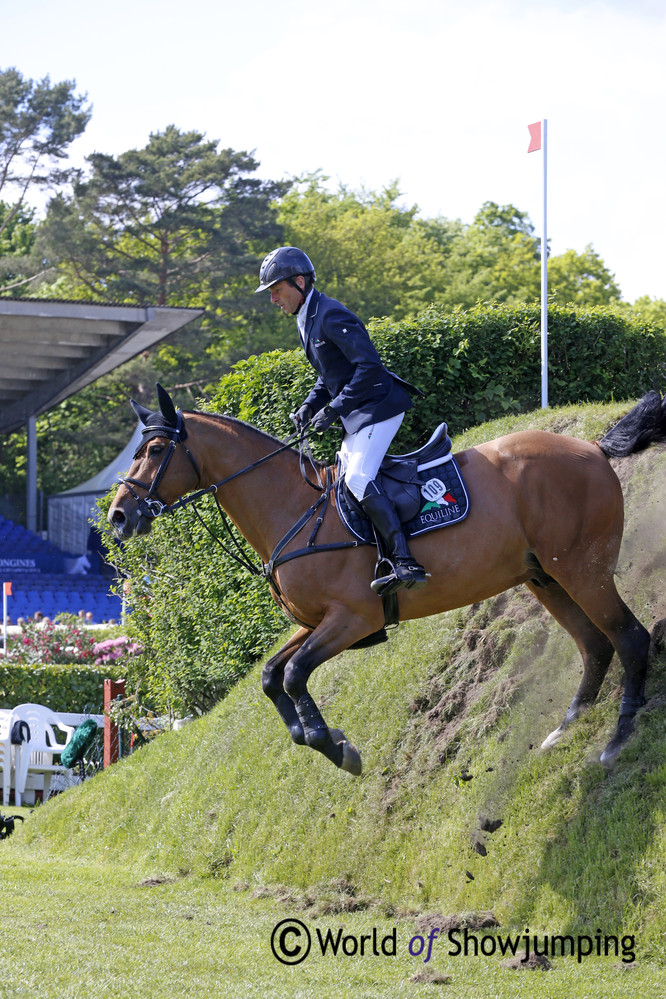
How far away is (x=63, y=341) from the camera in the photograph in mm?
33250

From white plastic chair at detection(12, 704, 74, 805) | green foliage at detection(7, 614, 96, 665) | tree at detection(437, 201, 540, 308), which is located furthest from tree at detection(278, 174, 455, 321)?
white plastic chair at detection(12, 704, 74, 805)

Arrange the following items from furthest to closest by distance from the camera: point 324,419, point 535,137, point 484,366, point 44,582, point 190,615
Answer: point 44,582 → point 190,615 → point 484,366 → point 535,137 → point 324,419

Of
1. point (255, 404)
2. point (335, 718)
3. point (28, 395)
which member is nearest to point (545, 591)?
point (335, 718)

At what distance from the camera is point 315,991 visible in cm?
570

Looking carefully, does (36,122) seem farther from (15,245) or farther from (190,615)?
(190,615)

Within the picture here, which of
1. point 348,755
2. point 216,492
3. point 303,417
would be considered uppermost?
point 303,417

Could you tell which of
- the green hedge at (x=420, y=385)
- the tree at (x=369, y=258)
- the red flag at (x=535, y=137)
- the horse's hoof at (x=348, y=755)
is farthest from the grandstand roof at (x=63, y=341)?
the horse's hoof at (x=348, y=755)

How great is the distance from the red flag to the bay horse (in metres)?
5.60

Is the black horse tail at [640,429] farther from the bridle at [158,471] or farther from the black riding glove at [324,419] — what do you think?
Answer: the bridle at [158,471]

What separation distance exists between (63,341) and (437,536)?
28.6m

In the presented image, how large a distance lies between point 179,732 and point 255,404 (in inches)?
151

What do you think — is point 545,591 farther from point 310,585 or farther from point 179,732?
point 179,732

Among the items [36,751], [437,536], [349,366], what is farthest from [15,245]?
[437,536]

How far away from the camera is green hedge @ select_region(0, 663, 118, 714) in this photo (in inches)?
696
